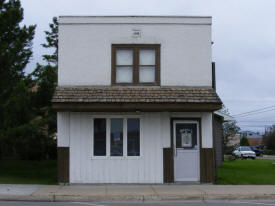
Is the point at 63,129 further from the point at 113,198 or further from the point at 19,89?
the point at 113,198

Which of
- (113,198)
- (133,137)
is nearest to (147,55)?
(133,137)

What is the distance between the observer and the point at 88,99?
50.7 ft

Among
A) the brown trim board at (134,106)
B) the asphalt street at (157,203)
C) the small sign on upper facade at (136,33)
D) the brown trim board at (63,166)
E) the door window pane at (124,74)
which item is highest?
the small sign on upper facade at (136,33)

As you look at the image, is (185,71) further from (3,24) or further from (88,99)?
(3,24)

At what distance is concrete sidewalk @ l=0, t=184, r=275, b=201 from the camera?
13.1 metres

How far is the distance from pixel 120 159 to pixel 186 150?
2528 millimetres

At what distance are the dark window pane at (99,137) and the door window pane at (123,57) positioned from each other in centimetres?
239

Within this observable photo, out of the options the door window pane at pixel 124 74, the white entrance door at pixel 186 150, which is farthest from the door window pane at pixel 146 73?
the white entrance door at pixel 186 150

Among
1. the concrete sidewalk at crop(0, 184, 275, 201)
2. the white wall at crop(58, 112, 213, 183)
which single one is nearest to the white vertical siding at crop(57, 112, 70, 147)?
the white wall at crop(58, 112, 213, 183)

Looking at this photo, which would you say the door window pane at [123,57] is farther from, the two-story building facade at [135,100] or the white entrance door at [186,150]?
the white entrance door at [186,150]

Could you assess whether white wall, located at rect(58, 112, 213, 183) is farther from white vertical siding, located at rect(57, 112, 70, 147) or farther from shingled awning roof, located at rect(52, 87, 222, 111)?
shingled awning roof, located at rect(52, 87, 222, 111)

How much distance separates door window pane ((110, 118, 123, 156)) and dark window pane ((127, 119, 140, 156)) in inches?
11.2

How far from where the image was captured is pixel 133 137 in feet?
53.5

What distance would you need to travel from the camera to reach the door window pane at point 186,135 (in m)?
16.5
